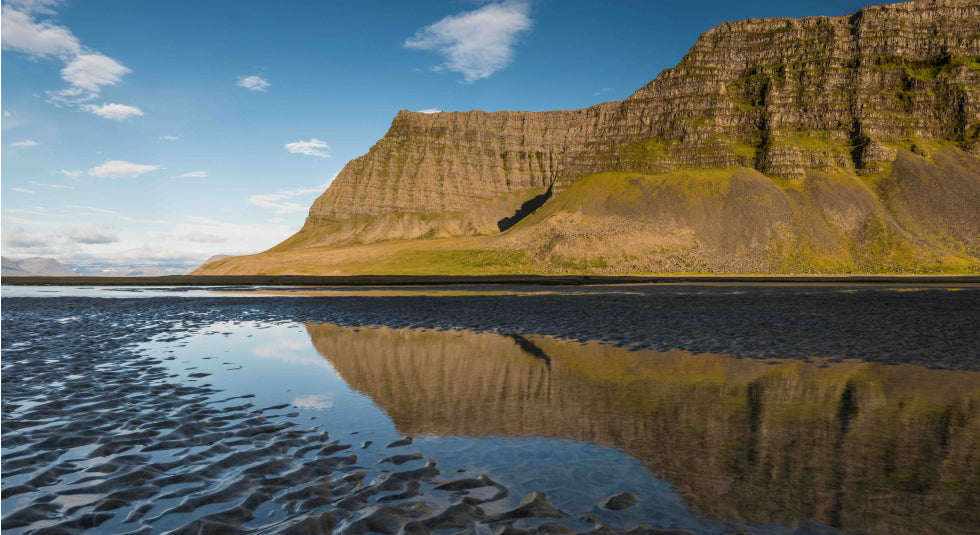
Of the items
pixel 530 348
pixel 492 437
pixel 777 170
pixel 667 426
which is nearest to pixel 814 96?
pixel 777 170

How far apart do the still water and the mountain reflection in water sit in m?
0.04

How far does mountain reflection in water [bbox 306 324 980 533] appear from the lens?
7461mm

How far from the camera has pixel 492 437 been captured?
10555 mm

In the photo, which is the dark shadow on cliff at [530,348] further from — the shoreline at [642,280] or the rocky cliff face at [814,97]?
the rocky cliff face at [814,97]

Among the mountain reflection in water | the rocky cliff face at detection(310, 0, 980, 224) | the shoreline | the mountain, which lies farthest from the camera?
the rocky cliff face at detection(310, 0, 980, 224)

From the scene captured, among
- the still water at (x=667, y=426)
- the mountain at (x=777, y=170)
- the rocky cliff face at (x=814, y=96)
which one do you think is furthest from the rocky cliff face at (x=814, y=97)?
the still water at (x=667, y=426)

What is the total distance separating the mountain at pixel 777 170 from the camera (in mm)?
130875

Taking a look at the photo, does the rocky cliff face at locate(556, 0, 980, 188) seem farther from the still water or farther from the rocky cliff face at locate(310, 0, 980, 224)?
the still water

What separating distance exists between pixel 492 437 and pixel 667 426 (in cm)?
380

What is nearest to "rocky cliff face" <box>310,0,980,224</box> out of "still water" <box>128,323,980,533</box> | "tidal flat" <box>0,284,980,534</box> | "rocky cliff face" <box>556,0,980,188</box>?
"rocky cliff face" <box>556,0,980,188</box>

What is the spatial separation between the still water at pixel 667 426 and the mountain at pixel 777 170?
11774cm

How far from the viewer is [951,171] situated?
139625mm

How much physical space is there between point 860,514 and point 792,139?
591 ft

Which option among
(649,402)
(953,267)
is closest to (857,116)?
(953,267)
